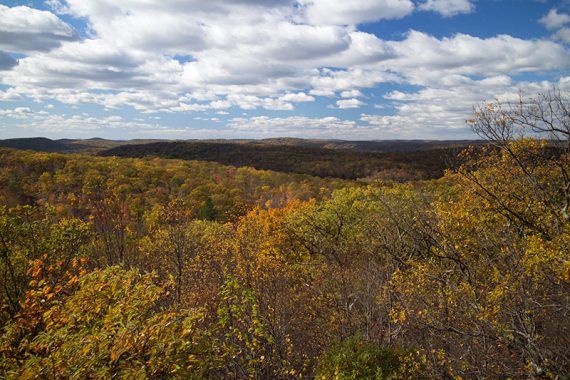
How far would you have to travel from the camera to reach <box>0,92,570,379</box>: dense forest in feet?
29.5

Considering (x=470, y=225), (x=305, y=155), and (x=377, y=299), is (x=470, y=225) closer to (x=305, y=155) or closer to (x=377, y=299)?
(x=377, y=299)

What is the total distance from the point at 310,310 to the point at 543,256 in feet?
40.3

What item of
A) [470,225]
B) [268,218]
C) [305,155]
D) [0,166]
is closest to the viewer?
[470,225]

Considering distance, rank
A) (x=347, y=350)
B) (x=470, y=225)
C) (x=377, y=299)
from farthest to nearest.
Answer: (x=377, y=299) < (x=470, y=225) < (x=347, y=350)

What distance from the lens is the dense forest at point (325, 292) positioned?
29.5ft

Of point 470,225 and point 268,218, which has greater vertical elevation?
point 470,225

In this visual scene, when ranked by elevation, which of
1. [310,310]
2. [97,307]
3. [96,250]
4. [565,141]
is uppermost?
[565,141]

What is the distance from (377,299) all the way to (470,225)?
5.81 meters

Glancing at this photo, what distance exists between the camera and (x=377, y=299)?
1825 centimetres

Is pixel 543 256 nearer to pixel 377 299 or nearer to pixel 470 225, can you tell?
pixel 470 225

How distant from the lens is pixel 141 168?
105438 mm

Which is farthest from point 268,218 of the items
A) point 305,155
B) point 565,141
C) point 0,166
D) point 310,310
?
point 305,155

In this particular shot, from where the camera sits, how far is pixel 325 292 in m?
21.3

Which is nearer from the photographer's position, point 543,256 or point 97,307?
point 97,307
